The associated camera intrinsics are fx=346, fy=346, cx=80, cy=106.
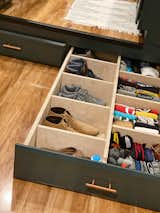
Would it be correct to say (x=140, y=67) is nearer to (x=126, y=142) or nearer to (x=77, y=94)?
(x=77, y=94)

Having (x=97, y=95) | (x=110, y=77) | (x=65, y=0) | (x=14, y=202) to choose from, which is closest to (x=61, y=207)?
(x=14, y=202)

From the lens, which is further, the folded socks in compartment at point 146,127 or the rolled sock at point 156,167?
the folded socks in compartment at point 146,127

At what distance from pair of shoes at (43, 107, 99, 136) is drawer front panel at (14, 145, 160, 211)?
35 centimetres

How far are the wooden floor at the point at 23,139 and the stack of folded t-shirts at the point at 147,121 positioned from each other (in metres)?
0.51

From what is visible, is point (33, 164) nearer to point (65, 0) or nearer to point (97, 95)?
point (97, 95)

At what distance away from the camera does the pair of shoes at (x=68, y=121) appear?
1912 mm

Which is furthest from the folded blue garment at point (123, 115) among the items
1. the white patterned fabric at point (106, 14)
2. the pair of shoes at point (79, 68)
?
the white patterned fabric at point (106, 14)

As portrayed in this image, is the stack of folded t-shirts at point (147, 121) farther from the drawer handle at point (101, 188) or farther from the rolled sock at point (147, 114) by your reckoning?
the drawer handle at point (101, 188)

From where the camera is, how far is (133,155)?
72.4 inches

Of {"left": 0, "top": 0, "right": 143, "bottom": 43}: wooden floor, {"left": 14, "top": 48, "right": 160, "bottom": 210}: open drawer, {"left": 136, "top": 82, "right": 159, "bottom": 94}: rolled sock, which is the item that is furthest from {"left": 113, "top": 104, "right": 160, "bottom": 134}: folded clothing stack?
{"left": 0, "top": 0, "right": 143, "bottom": 43}: wooden floor

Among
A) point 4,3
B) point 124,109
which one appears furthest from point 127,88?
point 4,3

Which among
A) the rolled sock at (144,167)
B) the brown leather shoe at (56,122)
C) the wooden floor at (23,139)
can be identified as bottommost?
the wooden floor at (23,139)

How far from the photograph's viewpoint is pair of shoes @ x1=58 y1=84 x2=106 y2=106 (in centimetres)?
216

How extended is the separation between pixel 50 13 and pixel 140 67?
92 cm
